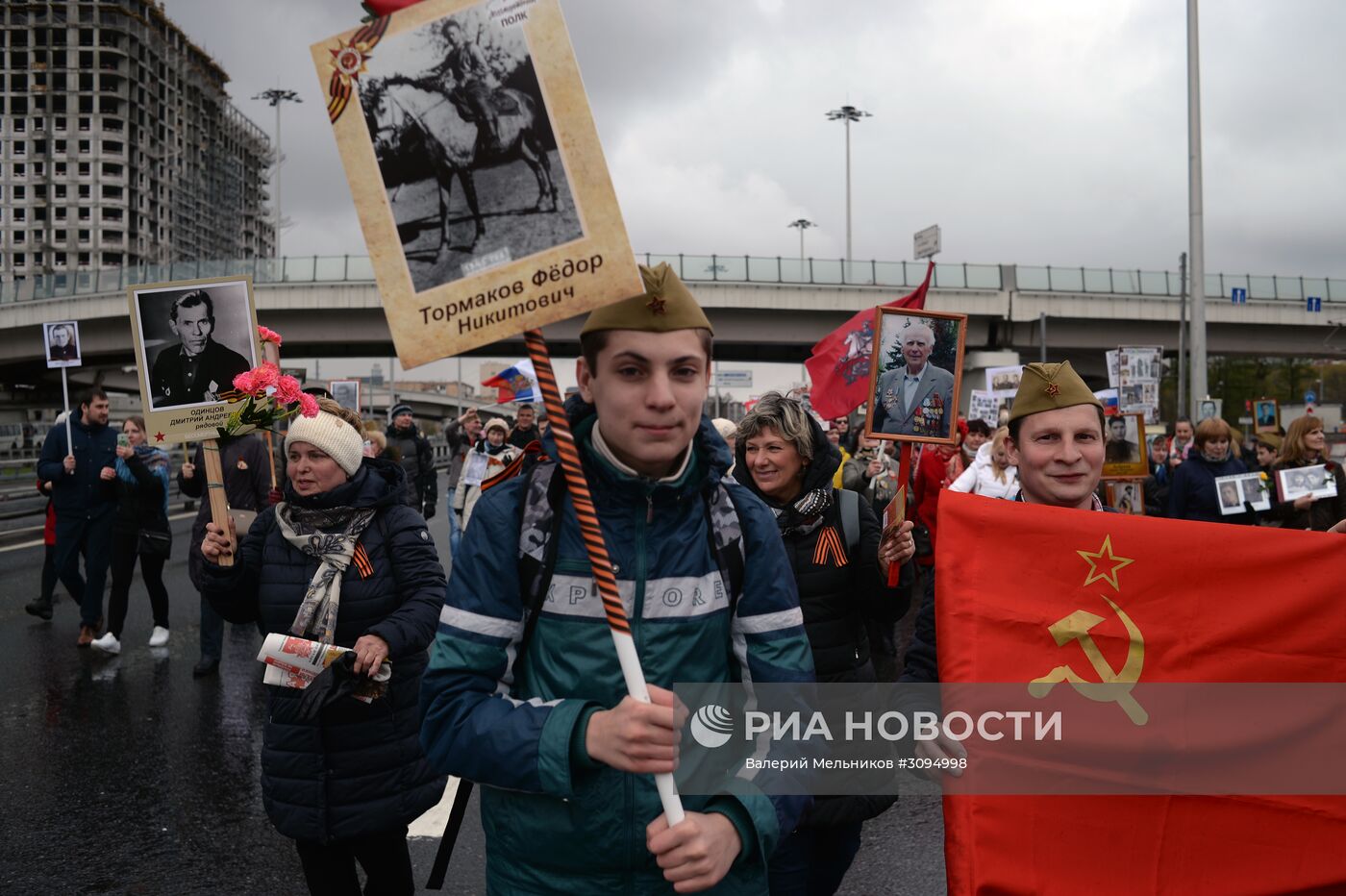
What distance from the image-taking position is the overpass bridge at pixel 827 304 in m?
33.9

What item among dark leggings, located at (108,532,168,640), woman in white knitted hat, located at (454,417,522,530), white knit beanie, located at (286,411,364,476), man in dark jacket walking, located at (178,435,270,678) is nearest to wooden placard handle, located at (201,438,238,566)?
white knit beanie, located at (286,411,364,476)

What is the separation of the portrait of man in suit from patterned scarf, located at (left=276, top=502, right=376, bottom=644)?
1922 mm

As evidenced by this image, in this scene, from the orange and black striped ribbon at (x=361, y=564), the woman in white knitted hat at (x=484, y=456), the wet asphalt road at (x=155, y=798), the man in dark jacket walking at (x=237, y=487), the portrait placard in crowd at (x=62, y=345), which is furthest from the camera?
the portrait placard in crowd at (x=62, y=345)

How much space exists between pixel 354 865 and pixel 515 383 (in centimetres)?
1677

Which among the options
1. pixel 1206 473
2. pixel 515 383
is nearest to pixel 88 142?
pixel 515 383

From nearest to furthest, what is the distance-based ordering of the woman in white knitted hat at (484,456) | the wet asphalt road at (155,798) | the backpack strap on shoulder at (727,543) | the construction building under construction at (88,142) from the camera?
the backpack strap on shoulder at (727,543) < the wet asphalt road at (155,798) < the woman in white knitted hat at (484,456) < the construction building under construction at (88,142)

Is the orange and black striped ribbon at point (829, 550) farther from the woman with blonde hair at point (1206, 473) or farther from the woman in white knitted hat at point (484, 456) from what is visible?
the woman in white knitted hat at point (484, 456)

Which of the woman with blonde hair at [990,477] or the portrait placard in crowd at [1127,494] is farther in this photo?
the portrait placard in crowd at [1127,494]

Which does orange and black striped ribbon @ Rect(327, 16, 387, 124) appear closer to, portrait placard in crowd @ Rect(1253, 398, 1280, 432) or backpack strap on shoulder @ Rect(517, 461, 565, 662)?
backpack strap on shoulder @ Rect(517, 461, 565, 662)

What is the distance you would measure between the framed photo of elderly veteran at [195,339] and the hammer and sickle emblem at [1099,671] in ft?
10.1

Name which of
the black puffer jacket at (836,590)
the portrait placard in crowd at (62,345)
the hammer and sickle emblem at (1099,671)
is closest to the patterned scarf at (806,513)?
the black puffer jacket at (836,590)

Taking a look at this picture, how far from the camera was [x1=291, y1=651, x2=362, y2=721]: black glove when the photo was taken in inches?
128

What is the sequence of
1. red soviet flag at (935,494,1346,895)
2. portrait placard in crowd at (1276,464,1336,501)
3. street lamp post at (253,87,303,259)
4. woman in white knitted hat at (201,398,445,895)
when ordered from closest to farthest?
1. red soviet flag at (935,494,1346,895)
2. woman in white knitted hat at (201,398,445,895)
3. portrait placard in crowd at (1276,464,1336,501)
4. street lamp post at (253,87,303,259)

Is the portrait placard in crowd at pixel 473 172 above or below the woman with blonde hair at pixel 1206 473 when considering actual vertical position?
above
